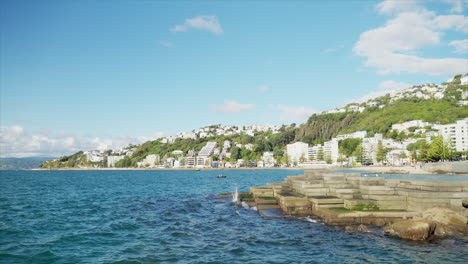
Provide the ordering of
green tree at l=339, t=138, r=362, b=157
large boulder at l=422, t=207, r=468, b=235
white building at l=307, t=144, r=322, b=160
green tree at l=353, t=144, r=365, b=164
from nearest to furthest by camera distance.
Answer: large boulder at l=422, t=207, r=468, b=235, green tree at l=353, t=144, r=365, b=164, green tree at l=339, t=138, r=362, b=157, white building at l=307, t=144, r=322, b=160

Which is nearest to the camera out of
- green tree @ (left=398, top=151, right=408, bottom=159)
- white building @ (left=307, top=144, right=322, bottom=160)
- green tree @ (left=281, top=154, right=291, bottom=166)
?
green tree @ (left=398, top=151, right=408, bottom=159)

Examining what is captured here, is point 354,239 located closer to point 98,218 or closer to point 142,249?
point 142,249

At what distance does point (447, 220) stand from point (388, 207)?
287 centimetres

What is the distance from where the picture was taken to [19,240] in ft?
49.3

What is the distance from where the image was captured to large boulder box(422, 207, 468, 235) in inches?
548

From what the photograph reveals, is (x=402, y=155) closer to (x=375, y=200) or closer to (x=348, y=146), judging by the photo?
(x=348, y=146)

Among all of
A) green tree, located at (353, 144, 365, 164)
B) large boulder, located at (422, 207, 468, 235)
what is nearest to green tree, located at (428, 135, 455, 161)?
green tree, located at (353, 144, 365, 164)

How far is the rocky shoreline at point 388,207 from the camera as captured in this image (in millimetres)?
13961

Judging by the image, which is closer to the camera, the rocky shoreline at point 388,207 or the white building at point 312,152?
the rocky shoreline at point 388,207

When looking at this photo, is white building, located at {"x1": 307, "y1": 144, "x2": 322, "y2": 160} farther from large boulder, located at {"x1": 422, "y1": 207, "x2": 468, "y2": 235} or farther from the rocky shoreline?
large boulder, located at {"x1": 422, "y1": 207, "x2": 468, "y2": 235}

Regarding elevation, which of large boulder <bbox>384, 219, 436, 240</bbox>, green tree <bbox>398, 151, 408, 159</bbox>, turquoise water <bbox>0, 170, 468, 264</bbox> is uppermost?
green tree <bbox>398, 151, 408, 159</bbox>

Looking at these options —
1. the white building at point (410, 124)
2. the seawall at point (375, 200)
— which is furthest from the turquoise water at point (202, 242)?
the white building at point (410, 124)

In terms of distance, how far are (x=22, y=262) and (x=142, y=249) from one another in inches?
160

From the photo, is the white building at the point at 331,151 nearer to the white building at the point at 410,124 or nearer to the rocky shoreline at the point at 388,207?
the white building at the point at 410,124
